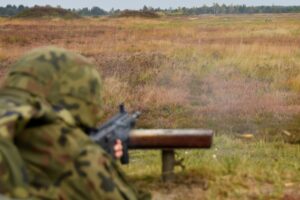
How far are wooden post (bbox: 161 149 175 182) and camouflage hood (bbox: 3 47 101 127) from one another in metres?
2.52

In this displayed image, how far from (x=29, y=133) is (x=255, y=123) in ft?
25.3

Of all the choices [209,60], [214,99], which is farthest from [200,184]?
[209,60]

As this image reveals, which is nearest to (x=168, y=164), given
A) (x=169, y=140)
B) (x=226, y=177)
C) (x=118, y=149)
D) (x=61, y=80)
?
(x=169, y=140)

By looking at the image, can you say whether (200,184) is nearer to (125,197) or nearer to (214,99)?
(125,197)

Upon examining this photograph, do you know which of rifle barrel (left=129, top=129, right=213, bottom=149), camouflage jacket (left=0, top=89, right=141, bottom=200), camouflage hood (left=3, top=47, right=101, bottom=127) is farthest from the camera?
rifle barrel (left=129, top=129, right=213, bottom=149)

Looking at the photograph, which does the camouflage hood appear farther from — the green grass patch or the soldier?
the green grass patch

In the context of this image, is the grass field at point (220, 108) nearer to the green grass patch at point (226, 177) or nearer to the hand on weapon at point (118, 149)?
the green grass patch at point (226, 177)

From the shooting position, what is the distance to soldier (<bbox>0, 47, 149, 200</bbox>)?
2264mm

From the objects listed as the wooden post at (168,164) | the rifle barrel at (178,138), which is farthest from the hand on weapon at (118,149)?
the wooden post at (168,164)

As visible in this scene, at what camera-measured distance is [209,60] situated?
1812 centimetres

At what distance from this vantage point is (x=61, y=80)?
99.9 inches

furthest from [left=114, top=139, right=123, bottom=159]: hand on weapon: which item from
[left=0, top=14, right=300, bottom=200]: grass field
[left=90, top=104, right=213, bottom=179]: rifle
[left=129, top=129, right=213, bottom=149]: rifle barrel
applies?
[left=0, top=14, right=300, bottom=200]: grass field

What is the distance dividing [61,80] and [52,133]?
0.23 meters

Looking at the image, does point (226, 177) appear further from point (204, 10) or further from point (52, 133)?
point (204, 10)
